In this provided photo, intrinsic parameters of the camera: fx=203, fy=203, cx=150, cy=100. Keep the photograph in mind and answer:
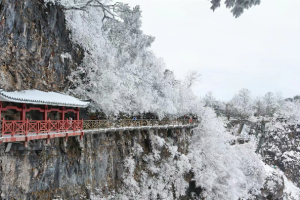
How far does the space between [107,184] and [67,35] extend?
13.3 meters

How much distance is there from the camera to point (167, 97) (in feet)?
86.8

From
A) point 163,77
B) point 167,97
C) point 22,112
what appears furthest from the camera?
point 163,77

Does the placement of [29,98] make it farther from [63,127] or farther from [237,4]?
[237,4]

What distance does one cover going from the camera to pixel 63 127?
12.8 metres

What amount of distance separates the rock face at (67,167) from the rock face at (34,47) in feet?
13.1

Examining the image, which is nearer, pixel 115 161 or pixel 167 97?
pixel 115 161

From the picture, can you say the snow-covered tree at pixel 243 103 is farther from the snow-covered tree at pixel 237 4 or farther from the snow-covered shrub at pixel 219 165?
the snow-covered tree at pixel 237 4

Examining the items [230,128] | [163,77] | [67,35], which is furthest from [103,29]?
[230,128]

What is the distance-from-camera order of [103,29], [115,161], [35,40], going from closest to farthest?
[35,40] → [115,161] → [103,29]

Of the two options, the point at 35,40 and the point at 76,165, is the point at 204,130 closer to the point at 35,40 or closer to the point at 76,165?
the point at 76,165

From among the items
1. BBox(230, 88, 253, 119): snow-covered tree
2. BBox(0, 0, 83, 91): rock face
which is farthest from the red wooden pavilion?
BBox(230, 88, 253, 119): snow-covered tree

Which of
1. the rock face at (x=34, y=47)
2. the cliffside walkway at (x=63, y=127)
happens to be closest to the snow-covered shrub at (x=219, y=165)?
the cliffside walkway at (x=63, y=127)

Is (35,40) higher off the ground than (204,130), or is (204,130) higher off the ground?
(35,40)

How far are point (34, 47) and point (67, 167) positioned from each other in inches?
341
